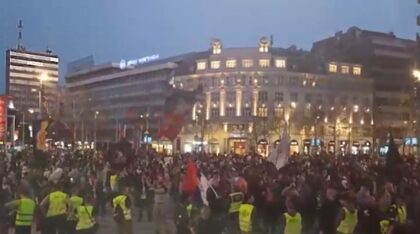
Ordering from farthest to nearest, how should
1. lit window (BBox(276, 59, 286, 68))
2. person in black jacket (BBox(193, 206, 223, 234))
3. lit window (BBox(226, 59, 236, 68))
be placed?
lit window (BBox(226, 59, 236, 68)), lit window (BBox(276, 59, 286, 68)), person in black jacket (BBox(193, 206, 223, 234))

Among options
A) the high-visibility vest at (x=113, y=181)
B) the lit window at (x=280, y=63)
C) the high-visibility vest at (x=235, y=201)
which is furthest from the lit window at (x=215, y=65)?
the high-visibility vest at (x=235, y=201)

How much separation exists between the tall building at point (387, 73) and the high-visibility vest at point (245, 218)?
217 feet

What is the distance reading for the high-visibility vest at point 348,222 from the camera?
39.0ft

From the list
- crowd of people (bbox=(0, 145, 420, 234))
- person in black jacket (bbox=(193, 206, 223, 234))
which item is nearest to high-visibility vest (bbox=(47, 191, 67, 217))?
crowd of people (bbox=(0, 145, 420, 234))

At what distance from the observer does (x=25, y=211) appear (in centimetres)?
1289

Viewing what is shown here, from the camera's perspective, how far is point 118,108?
120m

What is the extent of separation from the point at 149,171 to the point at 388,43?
252 feet

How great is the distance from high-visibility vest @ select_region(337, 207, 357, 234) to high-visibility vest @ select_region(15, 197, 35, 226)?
562 cm

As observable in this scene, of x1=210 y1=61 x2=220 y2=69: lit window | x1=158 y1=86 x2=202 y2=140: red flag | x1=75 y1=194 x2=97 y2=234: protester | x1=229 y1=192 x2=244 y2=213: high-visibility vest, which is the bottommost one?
x1=75 y1=194 x2=97 y2=234: protester

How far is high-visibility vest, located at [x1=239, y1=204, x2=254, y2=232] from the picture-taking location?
12532 mm

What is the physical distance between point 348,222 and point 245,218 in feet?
6.02

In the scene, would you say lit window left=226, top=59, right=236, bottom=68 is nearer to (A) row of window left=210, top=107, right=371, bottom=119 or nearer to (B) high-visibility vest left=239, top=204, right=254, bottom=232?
(A) row of window left=210, top=107, right=371, bottom=119

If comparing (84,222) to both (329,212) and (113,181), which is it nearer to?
(329,212)

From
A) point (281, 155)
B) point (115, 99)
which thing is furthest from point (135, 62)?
point (281, 155)
